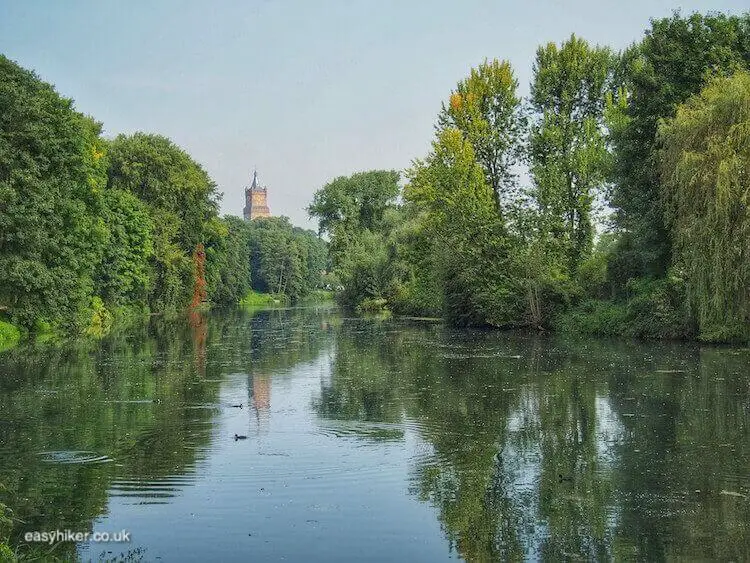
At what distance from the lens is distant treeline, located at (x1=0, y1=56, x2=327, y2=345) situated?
3897 centimetres

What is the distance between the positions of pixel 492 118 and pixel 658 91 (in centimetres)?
1833

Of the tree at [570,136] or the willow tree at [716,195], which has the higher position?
the tree at [570,136]

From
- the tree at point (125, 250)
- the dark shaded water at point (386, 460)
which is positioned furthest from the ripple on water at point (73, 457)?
the tree at point (125, 250)

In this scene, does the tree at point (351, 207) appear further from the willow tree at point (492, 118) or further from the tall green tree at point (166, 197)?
the willow tree at point (492, 118)

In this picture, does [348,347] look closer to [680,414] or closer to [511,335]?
[511,335]

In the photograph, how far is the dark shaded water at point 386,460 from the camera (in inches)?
400

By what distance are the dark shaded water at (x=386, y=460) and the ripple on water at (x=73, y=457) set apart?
0.05m

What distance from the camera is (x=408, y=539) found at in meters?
10.3

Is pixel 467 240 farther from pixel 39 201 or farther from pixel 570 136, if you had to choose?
pixel 39 201

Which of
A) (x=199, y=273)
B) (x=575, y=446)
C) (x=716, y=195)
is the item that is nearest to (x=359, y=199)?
(x=199, y=273)

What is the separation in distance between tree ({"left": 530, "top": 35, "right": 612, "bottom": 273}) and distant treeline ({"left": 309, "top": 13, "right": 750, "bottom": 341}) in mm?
97

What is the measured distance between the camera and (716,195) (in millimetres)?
26547

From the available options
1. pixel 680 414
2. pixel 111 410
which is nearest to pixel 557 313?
pixel 680 414

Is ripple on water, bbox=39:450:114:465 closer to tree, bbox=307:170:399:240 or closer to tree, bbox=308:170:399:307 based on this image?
tree, bbox=308:170:399:307
